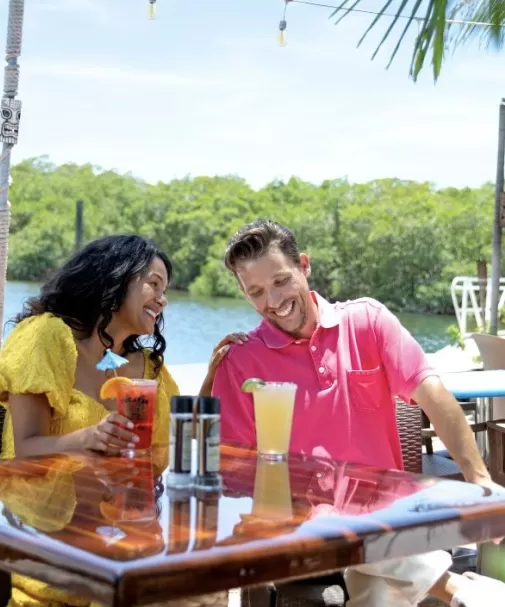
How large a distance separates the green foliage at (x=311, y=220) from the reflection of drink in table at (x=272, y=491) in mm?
18515

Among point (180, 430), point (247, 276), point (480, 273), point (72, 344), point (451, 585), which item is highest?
point (480, 273)

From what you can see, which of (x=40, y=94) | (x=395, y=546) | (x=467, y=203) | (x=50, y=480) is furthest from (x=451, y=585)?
(x=40, y=94)

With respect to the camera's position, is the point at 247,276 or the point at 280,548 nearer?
the point at 280,548

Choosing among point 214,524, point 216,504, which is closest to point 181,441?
point 216,504

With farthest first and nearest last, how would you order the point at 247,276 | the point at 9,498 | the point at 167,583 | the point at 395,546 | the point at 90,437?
the point at 247,276 < the point at 90,437 < the point at 9,498 < the point at 395,546 < the point at 167,583

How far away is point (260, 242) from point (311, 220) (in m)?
25.5

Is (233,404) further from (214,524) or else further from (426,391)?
(214,524)

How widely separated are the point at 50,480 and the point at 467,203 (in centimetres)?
3018

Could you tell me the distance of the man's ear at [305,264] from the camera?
7.43 feet

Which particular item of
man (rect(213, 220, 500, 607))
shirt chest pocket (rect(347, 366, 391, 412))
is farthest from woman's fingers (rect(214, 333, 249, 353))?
shirt chest pocket (rect(347, 366, 391, 412))

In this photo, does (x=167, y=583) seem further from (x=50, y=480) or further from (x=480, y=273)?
(x=480, y=273)

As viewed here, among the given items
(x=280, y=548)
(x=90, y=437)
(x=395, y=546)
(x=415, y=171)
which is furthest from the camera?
(x=415, y=171)

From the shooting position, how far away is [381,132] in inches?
1724

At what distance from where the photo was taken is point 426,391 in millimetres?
2027
